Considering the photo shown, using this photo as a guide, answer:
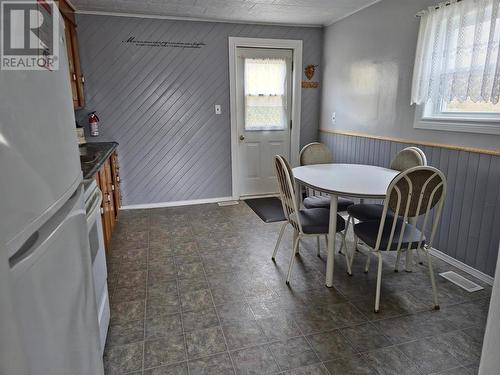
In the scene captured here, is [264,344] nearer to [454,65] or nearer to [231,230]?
[231,230]

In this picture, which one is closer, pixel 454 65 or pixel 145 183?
pixel 454 65

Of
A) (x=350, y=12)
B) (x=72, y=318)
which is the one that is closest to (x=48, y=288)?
(x=72, y=318)

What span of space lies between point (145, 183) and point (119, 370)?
9.40ft

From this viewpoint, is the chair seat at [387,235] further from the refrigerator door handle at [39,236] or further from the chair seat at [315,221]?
the refrigerator door handle at [39,236]

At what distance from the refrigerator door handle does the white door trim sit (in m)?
3.58

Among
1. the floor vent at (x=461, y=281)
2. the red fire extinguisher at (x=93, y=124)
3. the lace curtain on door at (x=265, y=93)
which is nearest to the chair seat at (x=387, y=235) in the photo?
the floor vent at (x=461, y=281)

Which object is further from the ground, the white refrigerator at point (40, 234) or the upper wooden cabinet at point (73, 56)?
the upper wooden cabinet at point (73, 56)

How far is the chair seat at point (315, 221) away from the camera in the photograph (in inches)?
92.9

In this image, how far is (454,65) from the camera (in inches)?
98.8

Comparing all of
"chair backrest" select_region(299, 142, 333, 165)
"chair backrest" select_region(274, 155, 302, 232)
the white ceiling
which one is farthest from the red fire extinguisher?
"chair backrest" select_region(274, 155, 302, 232)

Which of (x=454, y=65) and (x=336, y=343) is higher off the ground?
(x=454, y=65)

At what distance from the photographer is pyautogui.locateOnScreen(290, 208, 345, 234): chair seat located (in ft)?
7.74

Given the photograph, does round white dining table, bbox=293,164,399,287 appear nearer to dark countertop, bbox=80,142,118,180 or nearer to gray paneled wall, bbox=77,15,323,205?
dark countertop, bbox=80,142,118,180

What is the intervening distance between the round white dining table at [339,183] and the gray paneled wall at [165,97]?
184 centimetres
